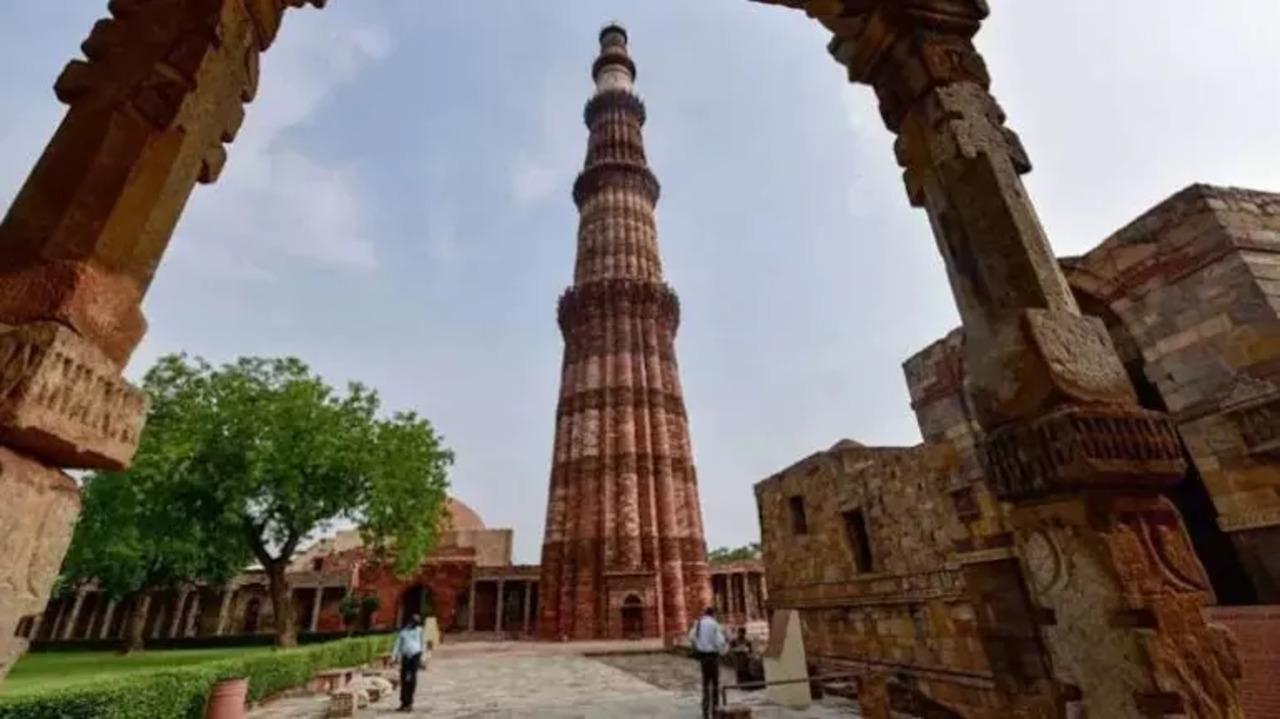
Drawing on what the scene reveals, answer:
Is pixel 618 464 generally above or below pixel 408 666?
above

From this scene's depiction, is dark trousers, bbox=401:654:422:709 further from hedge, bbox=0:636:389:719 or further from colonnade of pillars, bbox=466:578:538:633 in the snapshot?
colonnade of pillars, bbox=466:578:538:633

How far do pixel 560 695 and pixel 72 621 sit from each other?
37215 mm

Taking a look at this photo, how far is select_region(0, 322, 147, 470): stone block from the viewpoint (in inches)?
56.2

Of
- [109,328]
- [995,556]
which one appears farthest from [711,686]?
[109,328]

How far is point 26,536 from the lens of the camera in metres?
1.45

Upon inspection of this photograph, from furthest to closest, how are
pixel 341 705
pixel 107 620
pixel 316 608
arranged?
1. pixel 107 620
2. pixel 316 608
3. pixel 341 705

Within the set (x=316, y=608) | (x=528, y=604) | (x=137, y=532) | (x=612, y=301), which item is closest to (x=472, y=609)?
(x=528, y=604)

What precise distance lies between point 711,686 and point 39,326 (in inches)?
319

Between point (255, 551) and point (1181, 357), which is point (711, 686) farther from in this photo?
point (255, 551)

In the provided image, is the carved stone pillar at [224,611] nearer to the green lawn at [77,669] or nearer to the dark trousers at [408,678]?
the green lawn at [77,669]

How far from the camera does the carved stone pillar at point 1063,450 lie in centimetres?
179

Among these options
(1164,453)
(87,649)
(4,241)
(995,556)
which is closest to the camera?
(4,241)

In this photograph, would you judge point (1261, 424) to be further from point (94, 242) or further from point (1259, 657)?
point (94, 242)

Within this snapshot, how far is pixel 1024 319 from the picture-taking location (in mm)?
2131
